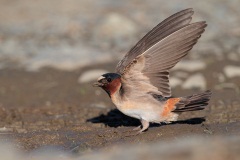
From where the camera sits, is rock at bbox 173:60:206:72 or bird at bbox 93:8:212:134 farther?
rock at bbox 173:60:206:72

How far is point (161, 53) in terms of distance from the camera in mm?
8141

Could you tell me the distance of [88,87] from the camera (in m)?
12.0

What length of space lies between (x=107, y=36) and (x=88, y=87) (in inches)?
125

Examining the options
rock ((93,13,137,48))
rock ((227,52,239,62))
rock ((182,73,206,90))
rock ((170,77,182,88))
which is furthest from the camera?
rock ((93,13,137,48))

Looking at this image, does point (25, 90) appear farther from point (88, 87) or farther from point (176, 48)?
point (176, 48)

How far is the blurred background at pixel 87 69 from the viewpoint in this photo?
8484 millimetres

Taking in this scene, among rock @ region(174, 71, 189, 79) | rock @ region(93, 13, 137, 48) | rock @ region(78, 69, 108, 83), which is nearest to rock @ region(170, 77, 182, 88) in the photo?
rock @ region(174, 71, 189, 79)

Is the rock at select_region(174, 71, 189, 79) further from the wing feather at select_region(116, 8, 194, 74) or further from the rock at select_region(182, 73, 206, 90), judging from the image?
the wing feather at select_region(116, 8, 194, 74)

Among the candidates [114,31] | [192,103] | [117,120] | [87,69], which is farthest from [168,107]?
[114,31]

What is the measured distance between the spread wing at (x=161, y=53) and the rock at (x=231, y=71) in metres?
3.96

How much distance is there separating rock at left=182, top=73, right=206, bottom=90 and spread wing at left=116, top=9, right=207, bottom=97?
3408 mm

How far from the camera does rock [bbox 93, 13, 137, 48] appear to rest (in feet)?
48.1

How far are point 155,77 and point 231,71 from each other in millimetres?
4138

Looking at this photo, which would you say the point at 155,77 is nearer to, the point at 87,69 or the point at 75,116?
the point at 75,116
